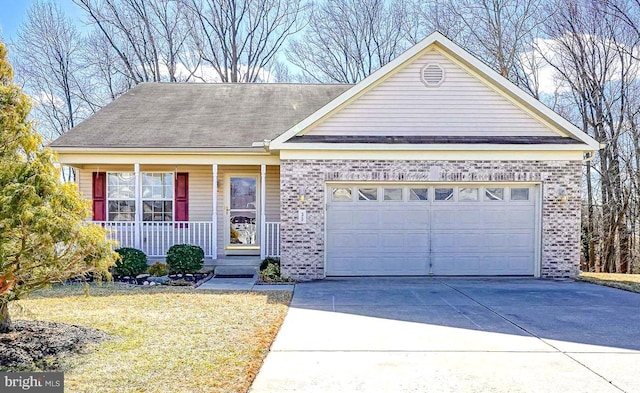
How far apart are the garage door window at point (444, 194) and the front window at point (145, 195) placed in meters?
7.14

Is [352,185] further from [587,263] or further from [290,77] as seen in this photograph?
[290,77]

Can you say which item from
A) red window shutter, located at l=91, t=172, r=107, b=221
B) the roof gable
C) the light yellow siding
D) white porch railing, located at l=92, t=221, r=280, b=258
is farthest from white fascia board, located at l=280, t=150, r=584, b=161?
red window shutter, located at l=91, t=172, r=107, b=221

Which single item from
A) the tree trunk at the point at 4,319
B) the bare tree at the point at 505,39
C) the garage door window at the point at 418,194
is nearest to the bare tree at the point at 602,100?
the bare tree at the point at 505,39

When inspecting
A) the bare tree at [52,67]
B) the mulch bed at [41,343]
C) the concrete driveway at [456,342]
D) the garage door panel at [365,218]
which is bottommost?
the concrete driveway at [456,342]

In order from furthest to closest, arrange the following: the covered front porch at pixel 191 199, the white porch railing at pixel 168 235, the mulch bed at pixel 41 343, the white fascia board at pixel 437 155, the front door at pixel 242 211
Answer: the front door at pixel 242 211
the covered front porch at pixel 191 199
the white porch railing at pixel 168 235
the white fascia board at pixel 437 155
the mulch bed at pixel 41 343

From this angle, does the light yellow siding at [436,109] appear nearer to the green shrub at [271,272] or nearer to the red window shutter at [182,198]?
the green shrub at [271,272]

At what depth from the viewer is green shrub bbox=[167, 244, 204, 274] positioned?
448 inches

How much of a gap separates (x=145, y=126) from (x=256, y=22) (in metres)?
16.6

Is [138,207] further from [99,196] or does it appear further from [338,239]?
[338,239]

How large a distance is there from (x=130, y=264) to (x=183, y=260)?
1174 millimetres

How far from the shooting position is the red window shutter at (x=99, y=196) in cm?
1330

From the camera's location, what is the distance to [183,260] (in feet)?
37.3

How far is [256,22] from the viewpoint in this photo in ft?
91.2

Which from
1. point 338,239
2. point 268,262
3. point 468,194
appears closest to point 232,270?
point 268,262
